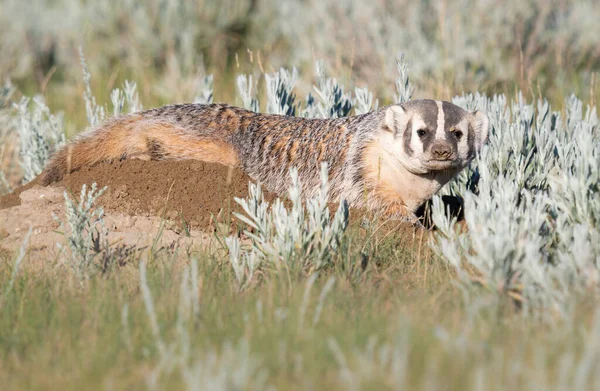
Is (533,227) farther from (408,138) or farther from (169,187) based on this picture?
(169,187)

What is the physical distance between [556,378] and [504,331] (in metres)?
0.39

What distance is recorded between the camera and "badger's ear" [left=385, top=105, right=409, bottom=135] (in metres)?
4.46

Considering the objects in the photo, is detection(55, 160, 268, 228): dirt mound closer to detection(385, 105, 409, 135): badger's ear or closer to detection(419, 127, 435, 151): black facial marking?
detection(385, 105, 409, 135): badger's ear

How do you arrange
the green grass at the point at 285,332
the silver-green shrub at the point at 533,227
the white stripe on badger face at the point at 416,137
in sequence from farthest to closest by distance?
the white stripe on badger face at the point at 416,137
the silver-green shrub at the point at 533,227
the green grass at the point at 285,332

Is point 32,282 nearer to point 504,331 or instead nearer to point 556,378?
point 504,331

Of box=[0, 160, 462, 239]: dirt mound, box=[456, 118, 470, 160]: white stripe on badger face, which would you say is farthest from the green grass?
box=[456, 118, 470, 160]: white stripe on badger face

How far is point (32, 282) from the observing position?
3.37 meters

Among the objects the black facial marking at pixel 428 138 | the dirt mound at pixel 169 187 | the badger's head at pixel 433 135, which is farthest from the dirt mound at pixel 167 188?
the black facial marking at pixel 428 138

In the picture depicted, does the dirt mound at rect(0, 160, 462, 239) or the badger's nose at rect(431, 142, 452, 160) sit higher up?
the badger's nose at rect(431, 142, 452, 160)

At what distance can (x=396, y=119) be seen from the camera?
4.50 metres

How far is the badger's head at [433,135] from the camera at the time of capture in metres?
4.26

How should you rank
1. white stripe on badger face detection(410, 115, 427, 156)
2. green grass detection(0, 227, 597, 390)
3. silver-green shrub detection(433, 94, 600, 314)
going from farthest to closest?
white stripe on badger face detection(410, 115, 427, 156) < silver-green shrub detection(433, 94, 600, 314) < green grass detection(0, 227, 597, 390)

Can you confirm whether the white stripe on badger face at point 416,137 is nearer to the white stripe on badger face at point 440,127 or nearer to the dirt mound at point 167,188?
the white stripe on badger face at point 440,127

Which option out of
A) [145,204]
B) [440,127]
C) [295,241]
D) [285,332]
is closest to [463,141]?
[440,127]
